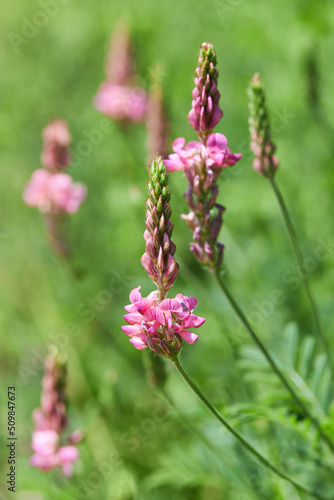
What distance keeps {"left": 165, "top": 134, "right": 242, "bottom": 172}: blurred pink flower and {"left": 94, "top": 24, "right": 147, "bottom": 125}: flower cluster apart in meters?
2.66

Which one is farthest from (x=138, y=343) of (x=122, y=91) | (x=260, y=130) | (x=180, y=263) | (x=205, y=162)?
(x=122, y=91)

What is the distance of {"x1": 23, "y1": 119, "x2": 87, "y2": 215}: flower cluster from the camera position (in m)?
3.94

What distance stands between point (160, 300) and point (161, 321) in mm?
91

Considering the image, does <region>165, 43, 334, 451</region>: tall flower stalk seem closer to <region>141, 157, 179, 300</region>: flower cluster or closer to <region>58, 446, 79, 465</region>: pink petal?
<region>141, 157, 179, 300</region>: flower cluster

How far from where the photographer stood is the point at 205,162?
187 centimetres

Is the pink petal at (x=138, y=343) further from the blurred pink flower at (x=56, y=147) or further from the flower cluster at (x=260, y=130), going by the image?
the blurred pink flower at (x=56, y=147)

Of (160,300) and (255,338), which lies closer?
(160,300)

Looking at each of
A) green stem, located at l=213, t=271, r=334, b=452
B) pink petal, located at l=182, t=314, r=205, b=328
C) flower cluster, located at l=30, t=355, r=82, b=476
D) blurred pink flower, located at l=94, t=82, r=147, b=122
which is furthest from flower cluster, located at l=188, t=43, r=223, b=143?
blurred pink flower, located at l=94, t=82, r=147, b=122

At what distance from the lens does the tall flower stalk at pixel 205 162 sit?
5.96 feet

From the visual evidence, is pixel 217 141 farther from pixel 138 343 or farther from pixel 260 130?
pixel 138 343

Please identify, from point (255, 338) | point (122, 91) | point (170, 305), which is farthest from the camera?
point (122, 91)

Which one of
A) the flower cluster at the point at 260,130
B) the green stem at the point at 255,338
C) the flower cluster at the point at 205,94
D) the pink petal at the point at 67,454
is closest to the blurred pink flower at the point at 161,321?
the green stem at the point at 255,338

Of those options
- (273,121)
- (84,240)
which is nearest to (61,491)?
(84,240)

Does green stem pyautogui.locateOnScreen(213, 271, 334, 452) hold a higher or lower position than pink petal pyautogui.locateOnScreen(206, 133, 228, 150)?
lower
